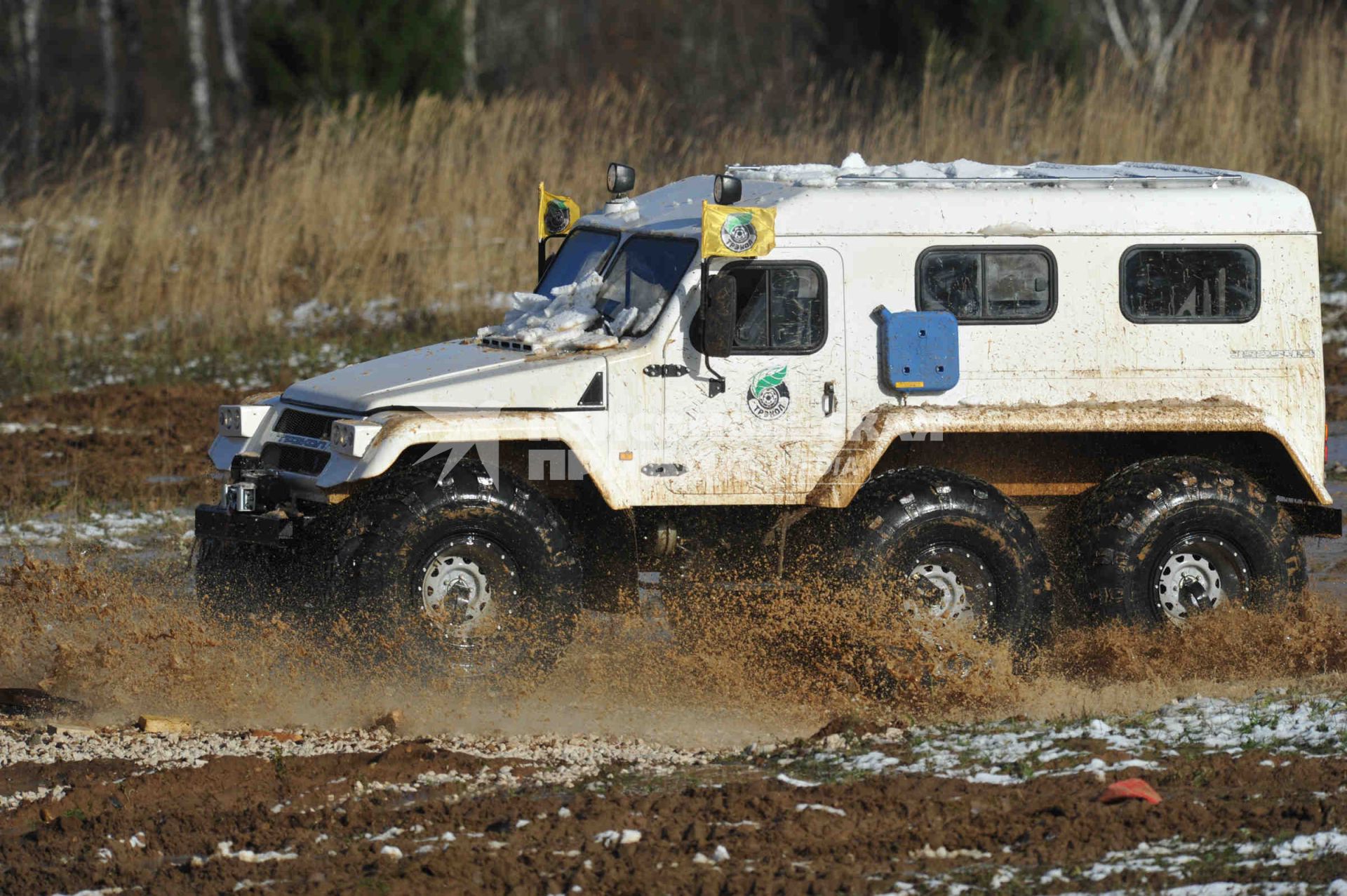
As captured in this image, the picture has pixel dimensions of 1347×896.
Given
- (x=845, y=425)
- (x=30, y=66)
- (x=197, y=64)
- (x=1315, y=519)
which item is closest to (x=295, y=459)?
(x=845, y=425)

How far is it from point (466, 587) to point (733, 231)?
184 cm

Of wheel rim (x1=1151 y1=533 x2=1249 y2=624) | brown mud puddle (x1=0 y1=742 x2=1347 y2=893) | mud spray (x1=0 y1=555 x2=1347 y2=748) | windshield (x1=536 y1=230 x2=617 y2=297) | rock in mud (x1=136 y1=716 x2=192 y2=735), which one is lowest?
brown mud puddle (x1=0 y1=742 x2=1347 y2=893)

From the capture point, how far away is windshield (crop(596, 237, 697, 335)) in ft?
26.2

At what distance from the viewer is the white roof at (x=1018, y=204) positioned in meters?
7.92

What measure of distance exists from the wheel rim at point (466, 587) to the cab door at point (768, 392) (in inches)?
30.4

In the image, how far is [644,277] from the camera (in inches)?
324

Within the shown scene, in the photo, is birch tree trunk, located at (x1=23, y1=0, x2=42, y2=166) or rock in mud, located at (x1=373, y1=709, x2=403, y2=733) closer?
rock in mud, located at (x1=373, y1=709, x2=403, y2=733)

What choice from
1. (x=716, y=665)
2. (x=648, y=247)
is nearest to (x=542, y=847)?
(x=716, y=665)

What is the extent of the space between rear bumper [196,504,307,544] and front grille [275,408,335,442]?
1.21 feet

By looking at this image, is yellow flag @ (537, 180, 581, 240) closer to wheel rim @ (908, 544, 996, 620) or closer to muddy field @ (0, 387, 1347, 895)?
muddy field @ (0, 387, 1347, 895)

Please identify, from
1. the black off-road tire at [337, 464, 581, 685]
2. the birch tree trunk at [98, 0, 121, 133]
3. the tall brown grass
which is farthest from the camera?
the birch tree trunk at [98, 0, 121, 133]

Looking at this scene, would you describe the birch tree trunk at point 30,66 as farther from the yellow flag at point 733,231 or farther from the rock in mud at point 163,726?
the yellow flag at point 733,231

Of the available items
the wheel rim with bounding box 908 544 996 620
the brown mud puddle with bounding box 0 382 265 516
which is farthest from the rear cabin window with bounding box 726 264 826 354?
the brown mud puddle with bounding box 0 382 265 516

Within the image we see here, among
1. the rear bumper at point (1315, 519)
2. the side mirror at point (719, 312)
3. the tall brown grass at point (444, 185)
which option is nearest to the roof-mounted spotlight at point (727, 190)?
the side mirror at point (719, 312)
